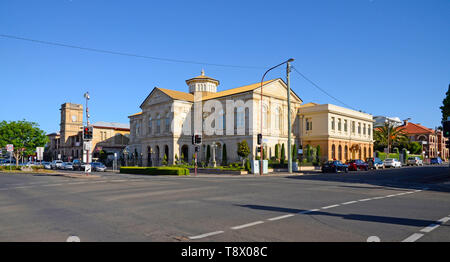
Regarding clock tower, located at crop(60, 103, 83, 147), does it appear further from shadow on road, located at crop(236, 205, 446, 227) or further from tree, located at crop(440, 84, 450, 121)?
shadow on road, located at crop(236, 205, 446, 227)

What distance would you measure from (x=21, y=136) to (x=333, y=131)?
5393 cm

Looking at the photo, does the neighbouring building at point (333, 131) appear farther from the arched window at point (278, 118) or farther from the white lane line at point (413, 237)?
the white lane line at point (413, 237)

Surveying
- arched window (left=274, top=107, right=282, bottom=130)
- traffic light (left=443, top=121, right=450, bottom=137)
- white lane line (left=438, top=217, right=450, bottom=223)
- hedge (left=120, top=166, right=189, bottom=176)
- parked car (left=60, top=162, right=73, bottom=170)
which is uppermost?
arched window (left=274, top=107, right=282, bottom=130)

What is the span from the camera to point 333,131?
2117 inches

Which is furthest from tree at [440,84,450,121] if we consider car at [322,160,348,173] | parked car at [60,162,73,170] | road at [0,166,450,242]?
parked car at [60,162,73,170]

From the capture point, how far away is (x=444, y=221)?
8.64 meters

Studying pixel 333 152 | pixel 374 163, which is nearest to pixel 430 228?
pixel 374 163

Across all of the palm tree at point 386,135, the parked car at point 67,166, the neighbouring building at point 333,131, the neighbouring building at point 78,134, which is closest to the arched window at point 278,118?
the neighbouring building at point 333,131

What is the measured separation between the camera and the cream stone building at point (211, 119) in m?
48.8

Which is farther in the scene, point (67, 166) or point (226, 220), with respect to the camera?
point (67, 166)

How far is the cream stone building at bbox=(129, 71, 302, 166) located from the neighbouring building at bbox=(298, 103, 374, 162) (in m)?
1.82

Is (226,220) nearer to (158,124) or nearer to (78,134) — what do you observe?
(158,124)

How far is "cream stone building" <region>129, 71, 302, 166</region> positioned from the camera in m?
48.8
